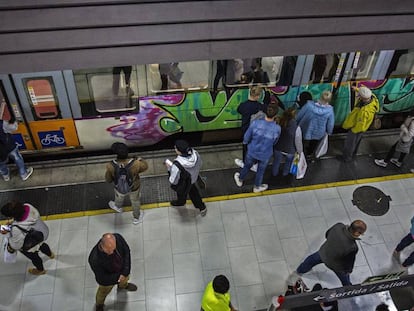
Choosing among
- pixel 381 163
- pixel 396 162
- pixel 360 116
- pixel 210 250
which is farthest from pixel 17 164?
pixel 396 162

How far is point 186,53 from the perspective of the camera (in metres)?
4.51

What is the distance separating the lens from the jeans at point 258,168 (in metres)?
7.67

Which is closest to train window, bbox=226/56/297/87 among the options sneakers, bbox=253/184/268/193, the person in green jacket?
sneakers, bbox=253/184/268/193

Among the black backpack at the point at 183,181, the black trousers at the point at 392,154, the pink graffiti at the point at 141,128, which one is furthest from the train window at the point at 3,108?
the black trousers at the point at 392,154

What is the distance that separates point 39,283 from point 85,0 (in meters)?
4.60

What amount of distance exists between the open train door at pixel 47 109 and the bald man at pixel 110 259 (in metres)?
3.05

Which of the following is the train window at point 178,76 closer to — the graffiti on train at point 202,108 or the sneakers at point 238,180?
the graffiti on train at point 202,108

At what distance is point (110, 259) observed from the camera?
5250mm

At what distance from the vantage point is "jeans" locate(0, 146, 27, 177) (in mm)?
7652

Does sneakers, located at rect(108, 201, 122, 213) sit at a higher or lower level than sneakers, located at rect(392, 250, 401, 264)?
higher

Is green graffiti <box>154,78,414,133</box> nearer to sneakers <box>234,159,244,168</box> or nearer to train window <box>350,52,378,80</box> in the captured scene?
train window <box>350,52,378,80</box>

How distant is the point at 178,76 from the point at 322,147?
309 centimetres

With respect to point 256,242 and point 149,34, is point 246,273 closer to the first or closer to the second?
point 256,242

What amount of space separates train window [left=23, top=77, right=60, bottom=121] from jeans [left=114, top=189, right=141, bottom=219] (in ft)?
6.28
